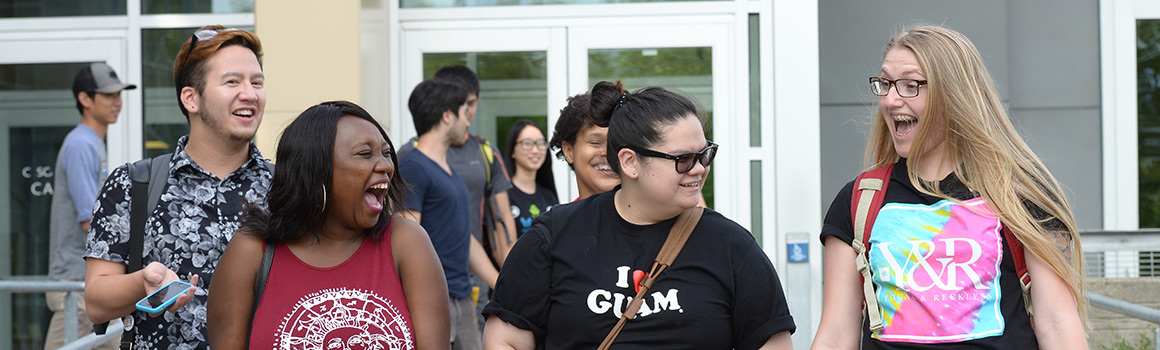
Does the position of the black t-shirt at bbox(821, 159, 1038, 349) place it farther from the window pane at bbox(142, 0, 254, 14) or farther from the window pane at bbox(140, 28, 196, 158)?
the window pane at bbox(140, 28, 196, 158)

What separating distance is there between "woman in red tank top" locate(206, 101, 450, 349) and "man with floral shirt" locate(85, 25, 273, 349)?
270 mm

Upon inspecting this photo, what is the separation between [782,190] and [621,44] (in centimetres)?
172

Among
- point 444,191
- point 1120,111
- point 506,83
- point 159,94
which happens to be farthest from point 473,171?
point 1120,111

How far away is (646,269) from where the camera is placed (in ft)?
9.52

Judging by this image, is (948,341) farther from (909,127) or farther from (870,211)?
(909,127)

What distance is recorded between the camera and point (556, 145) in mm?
4348

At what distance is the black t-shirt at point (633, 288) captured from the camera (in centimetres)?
285

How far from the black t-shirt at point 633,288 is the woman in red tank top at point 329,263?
26cm

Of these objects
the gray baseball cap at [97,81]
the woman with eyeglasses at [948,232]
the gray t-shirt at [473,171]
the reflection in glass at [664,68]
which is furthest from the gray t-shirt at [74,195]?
the woman with eyeglasses at [948,232]

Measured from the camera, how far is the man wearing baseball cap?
627 cm

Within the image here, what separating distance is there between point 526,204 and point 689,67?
229cm

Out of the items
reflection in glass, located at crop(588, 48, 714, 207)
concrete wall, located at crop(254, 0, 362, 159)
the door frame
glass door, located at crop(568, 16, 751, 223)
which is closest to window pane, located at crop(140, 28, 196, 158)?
concrete wall, located at crop(254, 0, 362, 159)

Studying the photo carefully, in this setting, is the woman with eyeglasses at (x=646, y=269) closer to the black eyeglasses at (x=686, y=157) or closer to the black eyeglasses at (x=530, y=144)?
the black eyeglasses at (x=686, y=157)

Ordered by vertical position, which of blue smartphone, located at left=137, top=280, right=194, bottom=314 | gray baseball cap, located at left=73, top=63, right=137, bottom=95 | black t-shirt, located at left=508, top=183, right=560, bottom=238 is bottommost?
blue smartphone, located at left=137, top=280, right=194, bottom=314
